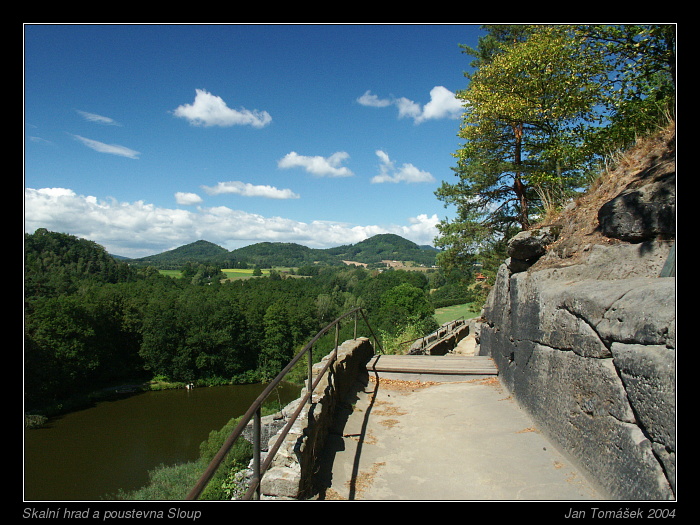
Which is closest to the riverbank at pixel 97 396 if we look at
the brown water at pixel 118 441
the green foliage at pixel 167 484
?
the brown water at pixel 118 441

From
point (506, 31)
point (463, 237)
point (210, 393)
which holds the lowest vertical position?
point (210, 393)

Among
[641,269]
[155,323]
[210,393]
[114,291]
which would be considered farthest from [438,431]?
[114,291]

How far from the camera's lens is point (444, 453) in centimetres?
467

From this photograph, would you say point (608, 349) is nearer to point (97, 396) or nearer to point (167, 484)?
point (167, 484)

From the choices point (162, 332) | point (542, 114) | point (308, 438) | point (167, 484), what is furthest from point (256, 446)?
point (162, 332)

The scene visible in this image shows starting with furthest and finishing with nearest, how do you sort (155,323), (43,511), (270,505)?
1. (155,323)
2. (43,511)
3. (270,505)

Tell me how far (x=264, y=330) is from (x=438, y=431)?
5102 centimetres

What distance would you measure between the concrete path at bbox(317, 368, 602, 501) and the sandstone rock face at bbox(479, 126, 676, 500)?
0.24 metres

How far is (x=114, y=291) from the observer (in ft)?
180

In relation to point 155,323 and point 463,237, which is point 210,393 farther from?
point 463,237

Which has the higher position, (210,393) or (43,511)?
(43,511)

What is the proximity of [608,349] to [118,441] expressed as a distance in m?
33.7

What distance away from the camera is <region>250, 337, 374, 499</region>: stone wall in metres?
3.37

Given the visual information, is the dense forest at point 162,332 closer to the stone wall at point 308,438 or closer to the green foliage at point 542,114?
the green foliage at point 542,114
